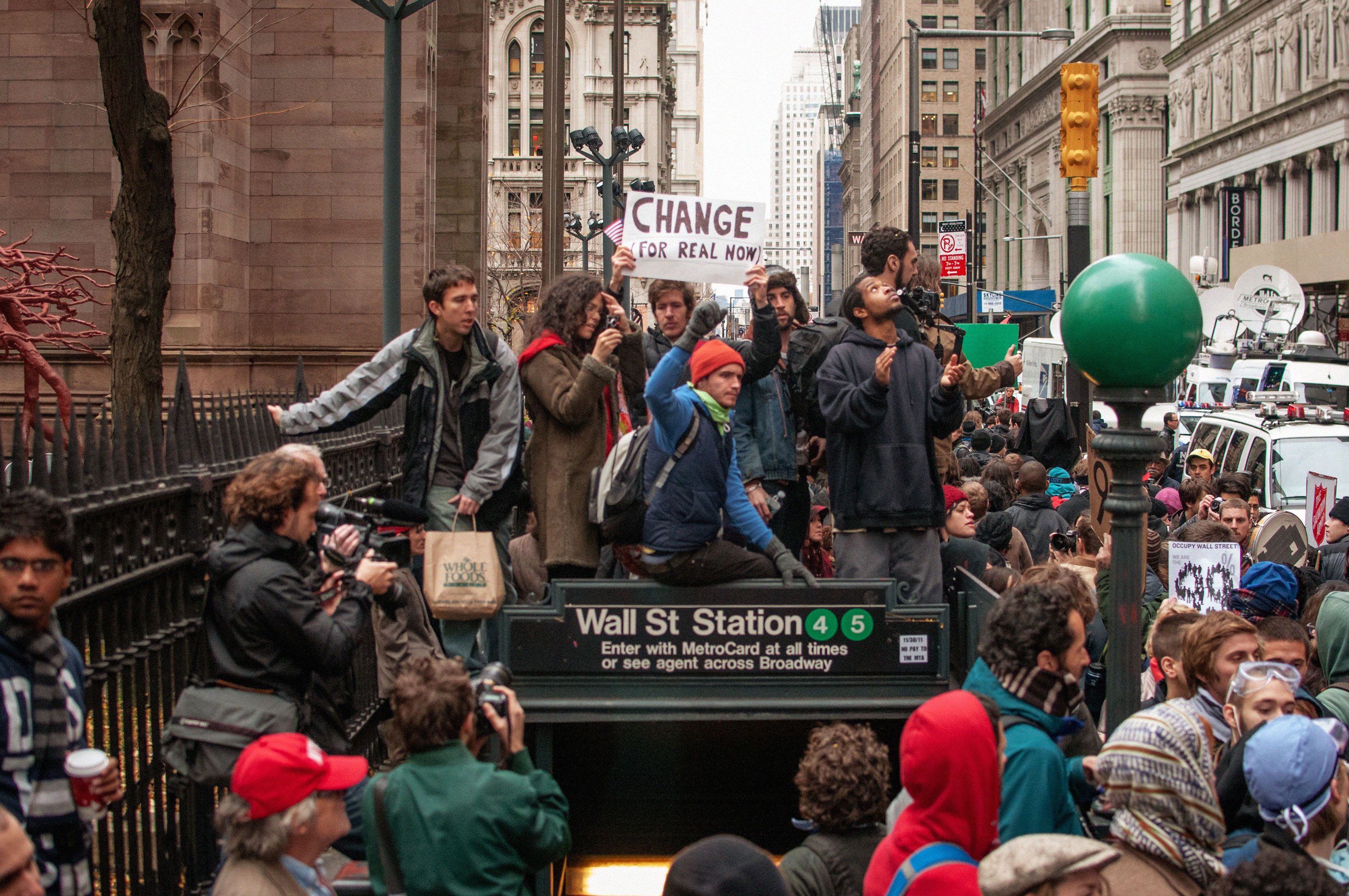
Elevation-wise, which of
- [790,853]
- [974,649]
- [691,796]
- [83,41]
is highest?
[83,41]

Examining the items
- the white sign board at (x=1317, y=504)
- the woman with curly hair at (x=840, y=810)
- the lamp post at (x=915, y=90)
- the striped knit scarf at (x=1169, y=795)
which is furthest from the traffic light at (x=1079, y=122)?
the lamp post at (x=915, y=90)

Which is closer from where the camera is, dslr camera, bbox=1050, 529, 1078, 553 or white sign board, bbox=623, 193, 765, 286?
white sign board, bbox=623, 193, 765, 286

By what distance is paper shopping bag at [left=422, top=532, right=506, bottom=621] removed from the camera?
575 cm

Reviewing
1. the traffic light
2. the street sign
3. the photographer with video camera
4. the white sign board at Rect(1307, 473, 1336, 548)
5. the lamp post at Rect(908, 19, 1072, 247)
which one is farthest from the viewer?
the street sign

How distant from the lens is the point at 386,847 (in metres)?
4.03

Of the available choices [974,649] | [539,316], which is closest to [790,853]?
[974,649]

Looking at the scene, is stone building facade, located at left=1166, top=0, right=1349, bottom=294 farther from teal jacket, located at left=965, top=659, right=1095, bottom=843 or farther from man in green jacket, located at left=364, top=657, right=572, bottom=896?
man in green jacket, located at left=364, top=657, right=572, bottom=896

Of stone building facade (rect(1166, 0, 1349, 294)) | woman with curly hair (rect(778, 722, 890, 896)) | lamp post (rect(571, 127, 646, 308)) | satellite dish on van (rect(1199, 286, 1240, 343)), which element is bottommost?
woman with curly hair (rect(778, 722, 890, 896))

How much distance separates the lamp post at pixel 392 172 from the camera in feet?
28.3

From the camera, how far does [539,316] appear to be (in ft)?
21.5

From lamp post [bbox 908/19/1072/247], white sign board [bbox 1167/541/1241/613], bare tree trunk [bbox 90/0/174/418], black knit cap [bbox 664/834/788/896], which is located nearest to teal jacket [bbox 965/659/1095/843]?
black knit cap [bbox 664/834/788/896]

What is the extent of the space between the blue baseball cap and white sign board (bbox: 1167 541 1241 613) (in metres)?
3.26

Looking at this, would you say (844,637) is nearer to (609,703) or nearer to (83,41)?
(609,703)

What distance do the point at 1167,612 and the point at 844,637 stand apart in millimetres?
1307
